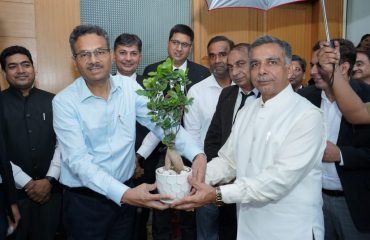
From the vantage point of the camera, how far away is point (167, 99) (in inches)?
61.1

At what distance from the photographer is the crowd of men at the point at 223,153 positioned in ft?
5.21

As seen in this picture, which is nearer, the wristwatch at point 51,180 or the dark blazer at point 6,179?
the dark blazer at point 6,179

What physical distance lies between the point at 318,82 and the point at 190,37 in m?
1.46

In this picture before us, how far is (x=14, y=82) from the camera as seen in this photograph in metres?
2.63

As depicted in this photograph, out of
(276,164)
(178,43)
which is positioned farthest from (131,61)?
(276,164)

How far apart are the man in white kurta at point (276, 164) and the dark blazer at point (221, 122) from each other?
622 millimetres

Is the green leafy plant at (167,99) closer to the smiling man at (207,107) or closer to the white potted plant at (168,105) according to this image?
the white potted plant at (168,105)

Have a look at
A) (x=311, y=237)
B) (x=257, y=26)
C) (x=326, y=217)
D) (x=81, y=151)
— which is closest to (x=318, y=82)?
(x=326, y=217)

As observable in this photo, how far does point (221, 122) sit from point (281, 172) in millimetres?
998

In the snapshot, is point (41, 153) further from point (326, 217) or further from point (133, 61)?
point (326, 217)

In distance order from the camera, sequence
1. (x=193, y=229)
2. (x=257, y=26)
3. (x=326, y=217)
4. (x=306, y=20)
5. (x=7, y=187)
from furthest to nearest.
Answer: (x=306, y=20), (x=257, y=26), (x=193, y=229), (x=326, y=217), (x=7, y=187)

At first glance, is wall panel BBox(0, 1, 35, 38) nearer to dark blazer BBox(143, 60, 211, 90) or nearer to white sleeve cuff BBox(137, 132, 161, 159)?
dark blazer BBox(143, 60, 211, 90)

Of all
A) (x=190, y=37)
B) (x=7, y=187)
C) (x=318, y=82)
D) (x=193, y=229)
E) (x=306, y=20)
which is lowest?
(x=193, y=229)

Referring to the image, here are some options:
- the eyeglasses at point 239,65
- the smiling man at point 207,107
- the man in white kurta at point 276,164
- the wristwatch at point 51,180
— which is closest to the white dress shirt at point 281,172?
the man in white kurta at point 276,164
